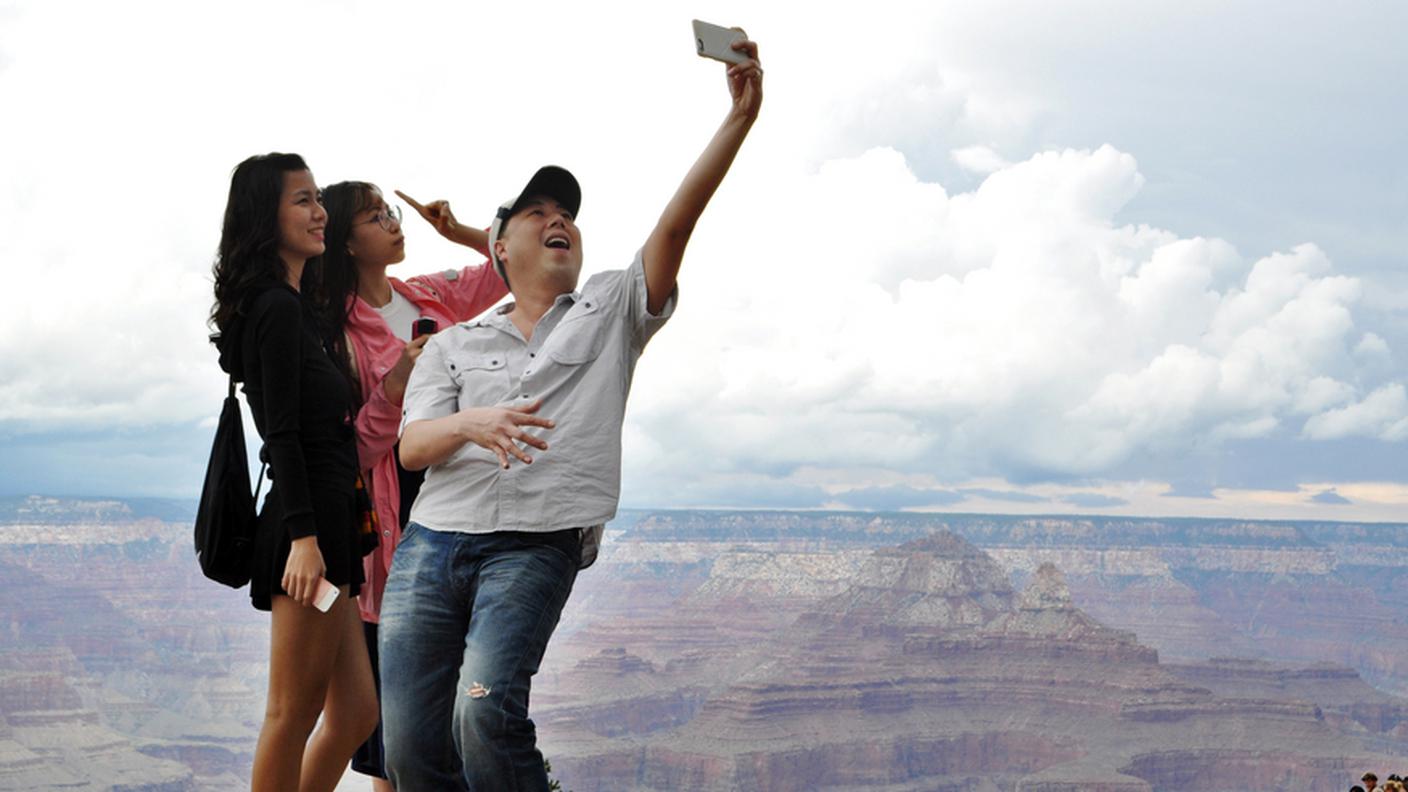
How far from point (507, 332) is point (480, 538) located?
1.43 feet

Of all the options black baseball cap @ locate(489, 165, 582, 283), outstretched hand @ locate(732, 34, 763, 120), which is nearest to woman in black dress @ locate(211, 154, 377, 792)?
black baseball cap @ locate(489, 165, 582, 283)

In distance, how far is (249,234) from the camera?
10.4ft

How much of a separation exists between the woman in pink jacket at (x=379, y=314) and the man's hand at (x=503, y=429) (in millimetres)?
Answer: 807

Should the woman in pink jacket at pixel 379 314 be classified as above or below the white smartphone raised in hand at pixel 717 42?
below

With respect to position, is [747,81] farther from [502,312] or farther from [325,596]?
[325,596]

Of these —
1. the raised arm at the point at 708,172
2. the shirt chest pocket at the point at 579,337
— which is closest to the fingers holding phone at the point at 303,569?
the shirt chest pocket at the point at 579,337

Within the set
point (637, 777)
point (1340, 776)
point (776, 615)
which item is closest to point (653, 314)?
point (637, 777)

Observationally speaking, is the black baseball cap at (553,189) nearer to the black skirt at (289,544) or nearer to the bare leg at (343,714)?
the black skirt at (289,544)

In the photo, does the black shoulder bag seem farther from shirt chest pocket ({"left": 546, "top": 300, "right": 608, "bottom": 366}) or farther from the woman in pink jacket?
shirt chest pocket ({"left": 546, "top": 300, "right": 608, "bottom": 366})

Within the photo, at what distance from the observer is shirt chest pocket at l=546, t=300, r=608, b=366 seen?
2.64m

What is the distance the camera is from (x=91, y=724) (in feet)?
283

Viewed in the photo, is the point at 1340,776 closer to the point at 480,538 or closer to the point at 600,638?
the point at 600,638

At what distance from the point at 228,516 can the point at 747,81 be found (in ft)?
4.71

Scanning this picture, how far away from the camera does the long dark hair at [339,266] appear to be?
3379 millimetres
